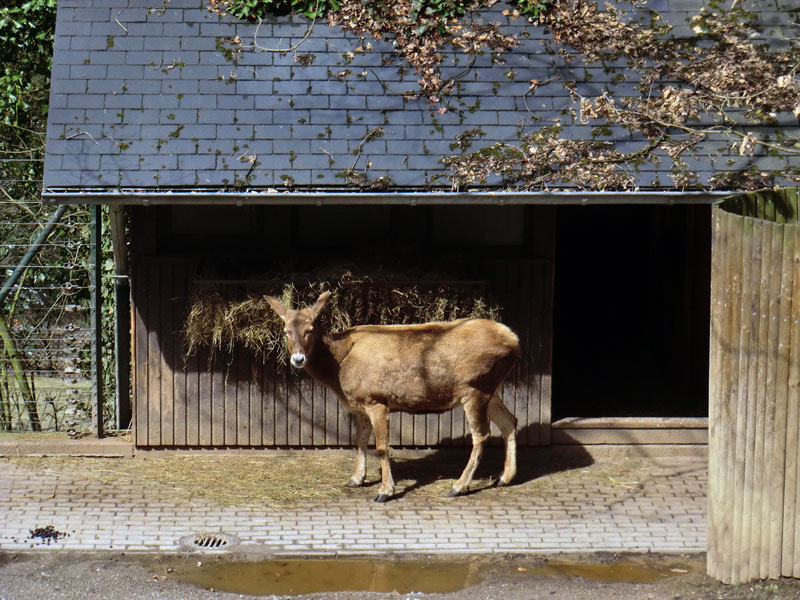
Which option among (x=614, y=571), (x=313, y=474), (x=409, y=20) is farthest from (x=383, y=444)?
(x=409, y=20)

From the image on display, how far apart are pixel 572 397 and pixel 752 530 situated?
16.8ft

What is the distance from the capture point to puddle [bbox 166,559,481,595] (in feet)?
26.7

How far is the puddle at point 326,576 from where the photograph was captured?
8.14 m

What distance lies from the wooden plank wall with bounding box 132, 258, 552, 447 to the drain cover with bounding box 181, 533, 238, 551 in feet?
6.76

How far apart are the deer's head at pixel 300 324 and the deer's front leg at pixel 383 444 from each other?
80 centimetres

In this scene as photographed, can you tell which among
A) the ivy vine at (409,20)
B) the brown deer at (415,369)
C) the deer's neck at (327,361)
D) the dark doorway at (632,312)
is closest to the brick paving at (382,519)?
the brown deer at (415,369)

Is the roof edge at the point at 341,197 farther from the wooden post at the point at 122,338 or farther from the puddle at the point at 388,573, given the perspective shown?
the puddle at the point at 388,573

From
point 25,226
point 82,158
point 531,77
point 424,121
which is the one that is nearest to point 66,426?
point 25,226

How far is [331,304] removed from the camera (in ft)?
33.5

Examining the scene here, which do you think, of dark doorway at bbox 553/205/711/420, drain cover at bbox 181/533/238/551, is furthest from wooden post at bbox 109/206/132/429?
dark doorway at bbox 553/205/711/420

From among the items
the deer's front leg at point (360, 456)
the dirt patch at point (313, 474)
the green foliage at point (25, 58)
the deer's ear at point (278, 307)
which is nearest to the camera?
the deer's ear at point (278, 307)

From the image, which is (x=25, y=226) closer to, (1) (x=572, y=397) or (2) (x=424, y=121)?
(2) (x=424, y=121)

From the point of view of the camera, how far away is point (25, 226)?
1265 centimetres

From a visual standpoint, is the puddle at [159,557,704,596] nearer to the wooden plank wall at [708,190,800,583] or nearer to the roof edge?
the wooden plank wall at [708,190,800,583]
